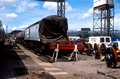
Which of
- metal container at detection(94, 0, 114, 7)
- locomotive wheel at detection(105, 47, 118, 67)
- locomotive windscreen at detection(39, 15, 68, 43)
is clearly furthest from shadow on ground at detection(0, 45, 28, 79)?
metal container at detection(94, 0, 114, 7)

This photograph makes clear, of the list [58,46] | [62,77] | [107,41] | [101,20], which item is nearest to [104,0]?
[101,20]

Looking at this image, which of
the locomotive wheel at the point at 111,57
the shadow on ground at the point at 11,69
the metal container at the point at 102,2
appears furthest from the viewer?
the metal container at the point at 102,2

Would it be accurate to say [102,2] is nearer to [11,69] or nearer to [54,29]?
[54,29]

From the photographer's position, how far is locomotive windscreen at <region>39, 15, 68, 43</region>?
47.2ft

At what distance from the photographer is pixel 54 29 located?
14.6 metres

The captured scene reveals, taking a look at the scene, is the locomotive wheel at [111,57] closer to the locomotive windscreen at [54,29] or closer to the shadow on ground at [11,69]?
the shadow on ground at [11,69]

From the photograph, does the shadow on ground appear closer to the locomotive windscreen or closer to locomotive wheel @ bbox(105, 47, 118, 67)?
the locomotive windscreen

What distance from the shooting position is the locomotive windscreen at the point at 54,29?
1440 centimetres

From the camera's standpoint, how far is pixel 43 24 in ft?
47.6

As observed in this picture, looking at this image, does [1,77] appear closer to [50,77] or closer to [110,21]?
[50,77]

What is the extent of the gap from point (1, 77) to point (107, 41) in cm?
1328

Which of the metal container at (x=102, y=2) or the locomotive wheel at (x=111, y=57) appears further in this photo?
the metal container at (x=102, y=2)

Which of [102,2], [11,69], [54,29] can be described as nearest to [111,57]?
[11,69]

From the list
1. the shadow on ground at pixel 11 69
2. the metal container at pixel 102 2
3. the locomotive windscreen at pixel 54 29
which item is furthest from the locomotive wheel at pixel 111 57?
the metal container at pixel 102 2
